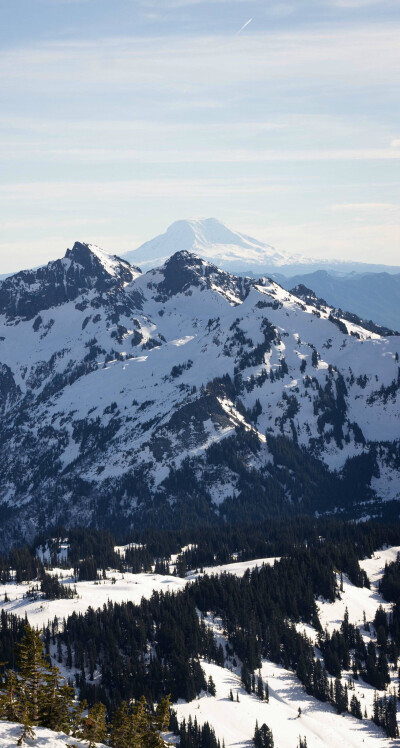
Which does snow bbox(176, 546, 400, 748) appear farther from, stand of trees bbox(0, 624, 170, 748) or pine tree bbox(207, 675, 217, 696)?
stand of trees bbox(0, 624, 170, 748)

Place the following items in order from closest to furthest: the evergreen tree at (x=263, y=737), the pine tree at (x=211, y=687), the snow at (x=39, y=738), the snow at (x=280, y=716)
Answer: the snow at (x=39, y=738)
the evergreen tree at (x=263, y=737)
the snow at (x=280, y=716)
the pine tree at (x=211, y=687)

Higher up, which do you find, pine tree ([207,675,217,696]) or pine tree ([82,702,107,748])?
pine tree ([82,702,107,748])

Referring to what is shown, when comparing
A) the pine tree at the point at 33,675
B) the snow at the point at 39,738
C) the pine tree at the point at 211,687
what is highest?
the pine tree at the point at 33,675

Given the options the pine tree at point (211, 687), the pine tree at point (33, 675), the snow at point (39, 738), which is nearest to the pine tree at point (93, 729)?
the snow at point (39, 738)

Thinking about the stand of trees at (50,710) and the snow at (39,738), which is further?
the stand of trees at (50,710)

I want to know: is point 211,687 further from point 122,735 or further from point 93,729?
point 93,729

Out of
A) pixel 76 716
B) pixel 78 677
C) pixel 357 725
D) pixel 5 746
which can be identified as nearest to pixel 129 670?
pixel 78 677

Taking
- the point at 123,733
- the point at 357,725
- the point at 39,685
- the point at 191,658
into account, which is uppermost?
the point at 39,685

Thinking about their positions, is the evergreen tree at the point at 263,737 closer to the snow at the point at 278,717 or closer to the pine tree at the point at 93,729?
the snow at the point at 278,717

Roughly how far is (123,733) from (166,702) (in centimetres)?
620

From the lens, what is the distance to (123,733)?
96.4m

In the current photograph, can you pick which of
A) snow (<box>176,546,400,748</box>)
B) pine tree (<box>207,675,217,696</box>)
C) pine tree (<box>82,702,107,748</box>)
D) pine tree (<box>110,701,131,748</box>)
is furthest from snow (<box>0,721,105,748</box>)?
pine tree (<box>207,675,217,696</box>)

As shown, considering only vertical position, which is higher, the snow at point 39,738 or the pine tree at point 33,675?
the pine tree at point 33,675

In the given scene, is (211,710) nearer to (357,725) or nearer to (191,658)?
(191,658)
